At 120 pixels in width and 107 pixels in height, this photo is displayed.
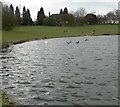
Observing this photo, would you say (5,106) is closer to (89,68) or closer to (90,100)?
(90,100)

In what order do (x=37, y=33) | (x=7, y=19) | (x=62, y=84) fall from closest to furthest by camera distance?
1. (x=62, y=84)
2. (x=7, y=19)
3. (x=37, y=33)

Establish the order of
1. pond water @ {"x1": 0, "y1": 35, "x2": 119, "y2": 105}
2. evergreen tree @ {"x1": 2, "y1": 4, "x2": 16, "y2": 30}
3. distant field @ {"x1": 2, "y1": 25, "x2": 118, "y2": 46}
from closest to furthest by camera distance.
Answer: pond water @ {"x1": 0, "y1": 35, "x2": 119, "y2": 105}, distant field @ {"x1": 2, "y1": 25, "x2": 118, "y2": 46}, evergreen tree @ {"x1": 2, "y1": 4, "x2": 16, "y2": 30}

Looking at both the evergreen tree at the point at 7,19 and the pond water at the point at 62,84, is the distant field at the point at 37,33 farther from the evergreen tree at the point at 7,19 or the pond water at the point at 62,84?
the pond water at the point at 62,84

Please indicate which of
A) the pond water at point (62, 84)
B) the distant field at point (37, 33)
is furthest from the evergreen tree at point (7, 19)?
the pond water at point (62, 84)

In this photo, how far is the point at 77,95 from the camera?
17844 millimetres

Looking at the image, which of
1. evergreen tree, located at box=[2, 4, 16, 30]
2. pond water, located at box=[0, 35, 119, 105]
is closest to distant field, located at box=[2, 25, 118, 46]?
evergreen tree, located at box=[2, 4, 16, 30]

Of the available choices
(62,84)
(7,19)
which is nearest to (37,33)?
(7,19)

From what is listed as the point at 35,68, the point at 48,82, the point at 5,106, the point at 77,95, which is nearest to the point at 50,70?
the point at 35,68

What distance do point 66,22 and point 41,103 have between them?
134538 millimetres

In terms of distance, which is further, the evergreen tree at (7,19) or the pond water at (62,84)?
the evergreen tree at (7,19)

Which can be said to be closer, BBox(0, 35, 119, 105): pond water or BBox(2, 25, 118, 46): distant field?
BBox(0, 35, 119, 105): pond water

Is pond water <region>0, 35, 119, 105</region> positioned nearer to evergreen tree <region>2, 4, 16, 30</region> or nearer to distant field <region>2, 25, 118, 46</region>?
distant field <region>2, 25, 118, 46</region>

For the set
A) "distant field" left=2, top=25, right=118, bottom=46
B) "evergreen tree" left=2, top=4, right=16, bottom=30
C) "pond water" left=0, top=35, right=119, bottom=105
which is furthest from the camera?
"evergreen tree" left=2, top=4, right=16, bottom=30

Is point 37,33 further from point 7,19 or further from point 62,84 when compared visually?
point 62,84
